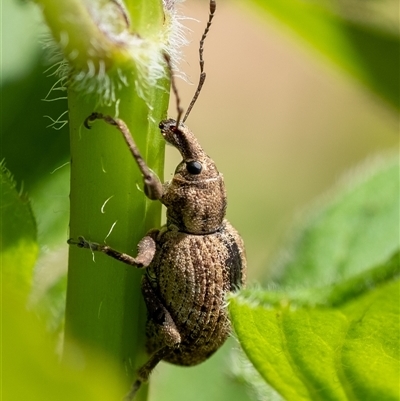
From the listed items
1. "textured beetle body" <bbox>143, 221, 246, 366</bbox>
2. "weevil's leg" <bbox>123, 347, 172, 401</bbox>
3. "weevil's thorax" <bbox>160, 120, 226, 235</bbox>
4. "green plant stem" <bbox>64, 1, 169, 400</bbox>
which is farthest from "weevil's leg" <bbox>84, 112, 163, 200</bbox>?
"weevil's thorax" <bbox>160, 120, 226, 235</bbox>

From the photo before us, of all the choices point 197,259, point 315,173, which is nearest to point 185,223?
point 197,259

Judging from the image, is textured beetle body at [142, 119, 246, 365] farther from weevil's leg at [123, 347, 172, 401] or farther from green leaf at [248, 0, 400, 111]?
green leaf at [248, 0, 400, 111]

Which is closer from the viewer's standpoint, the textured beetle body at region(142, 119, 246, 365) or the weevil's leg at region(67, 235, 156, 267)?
the weevil's leg at region(67, 235, 156, 267)

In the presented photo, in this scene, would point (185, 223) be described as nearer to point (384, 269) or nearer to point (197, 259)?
point (197, 259)

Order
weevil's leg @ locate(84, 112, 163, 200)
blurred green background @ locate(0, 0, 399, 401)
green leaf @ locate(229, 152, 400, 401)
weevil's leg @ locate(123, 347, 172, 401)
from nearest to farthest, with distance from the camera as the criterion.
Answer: green leaf @ locate(229, 152, 400, 401) → weevil's leg @ locate(84, 112, 163, 200) → weevil's leg @ locate(123, 347, 172, 401) → blurred green background @ locate(0, 0, 399, 401)

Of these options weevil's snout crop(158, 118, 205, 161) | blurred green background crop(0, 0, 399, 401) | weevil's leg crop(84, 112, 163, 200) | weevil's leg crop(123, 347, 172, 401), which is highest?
weevil's leg crop(84, 112, 163, 200)

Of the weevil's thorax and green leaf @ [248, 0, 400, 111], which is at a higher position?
green leaf @ [248, 0, 400, 111]

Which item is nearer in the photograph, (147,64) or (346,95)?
(147,64)
